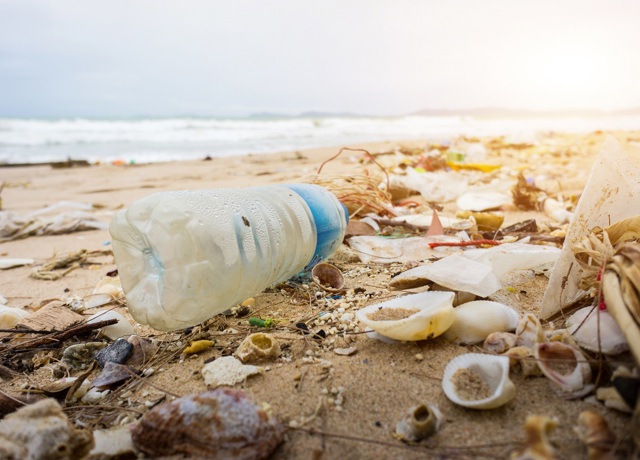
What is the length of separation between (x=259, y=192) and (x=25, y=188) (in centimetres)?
663

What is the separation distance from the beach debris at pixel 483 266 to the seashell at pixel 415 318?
0.16 meters

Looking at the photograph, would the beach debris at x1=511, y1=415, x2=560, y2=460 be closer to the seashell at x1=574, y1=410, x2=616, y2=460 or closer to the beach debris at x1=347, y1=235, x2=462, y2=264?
the seashell at x1=574, y1=410, x2=616, y2=460

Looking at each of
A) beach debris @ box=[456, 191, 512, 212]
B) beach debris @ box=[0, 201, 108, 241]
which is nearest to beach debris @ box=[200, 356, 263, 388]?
beach debris @ box=[456, 191, 512, 212]

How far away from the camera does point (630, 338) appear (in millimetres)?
1025

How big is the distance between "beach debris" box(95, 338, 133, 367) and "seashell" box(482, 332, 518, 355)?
1.23 meters

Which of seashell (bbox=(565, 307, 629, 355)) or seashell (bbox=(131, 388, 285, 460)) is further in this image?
seashell (bbox=(565, 307, 629, 355))

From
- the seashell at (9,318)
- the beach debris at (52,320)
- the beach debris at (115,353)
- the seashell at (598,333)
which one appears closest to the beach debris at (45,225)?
the seashell at (9,318)

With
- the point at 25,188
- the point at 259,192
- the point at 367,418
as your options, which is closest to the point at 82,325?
the point at 259,192

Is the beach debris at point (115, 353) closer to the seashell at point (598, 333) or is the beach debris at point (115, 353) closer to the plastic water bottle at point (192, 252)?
the plastic water bottle at point (192, 252)

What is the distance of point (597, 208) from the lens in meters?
1.58

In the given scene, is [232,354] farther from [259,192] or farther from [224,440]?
[259,192]

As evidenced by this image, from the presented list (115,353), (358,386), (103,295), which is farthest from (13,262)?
(358,386)

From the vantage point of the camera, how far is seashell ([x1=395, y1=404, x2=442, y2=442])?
1045 mm

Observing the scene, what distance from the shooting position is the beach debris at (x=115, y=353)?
1.57 metres
